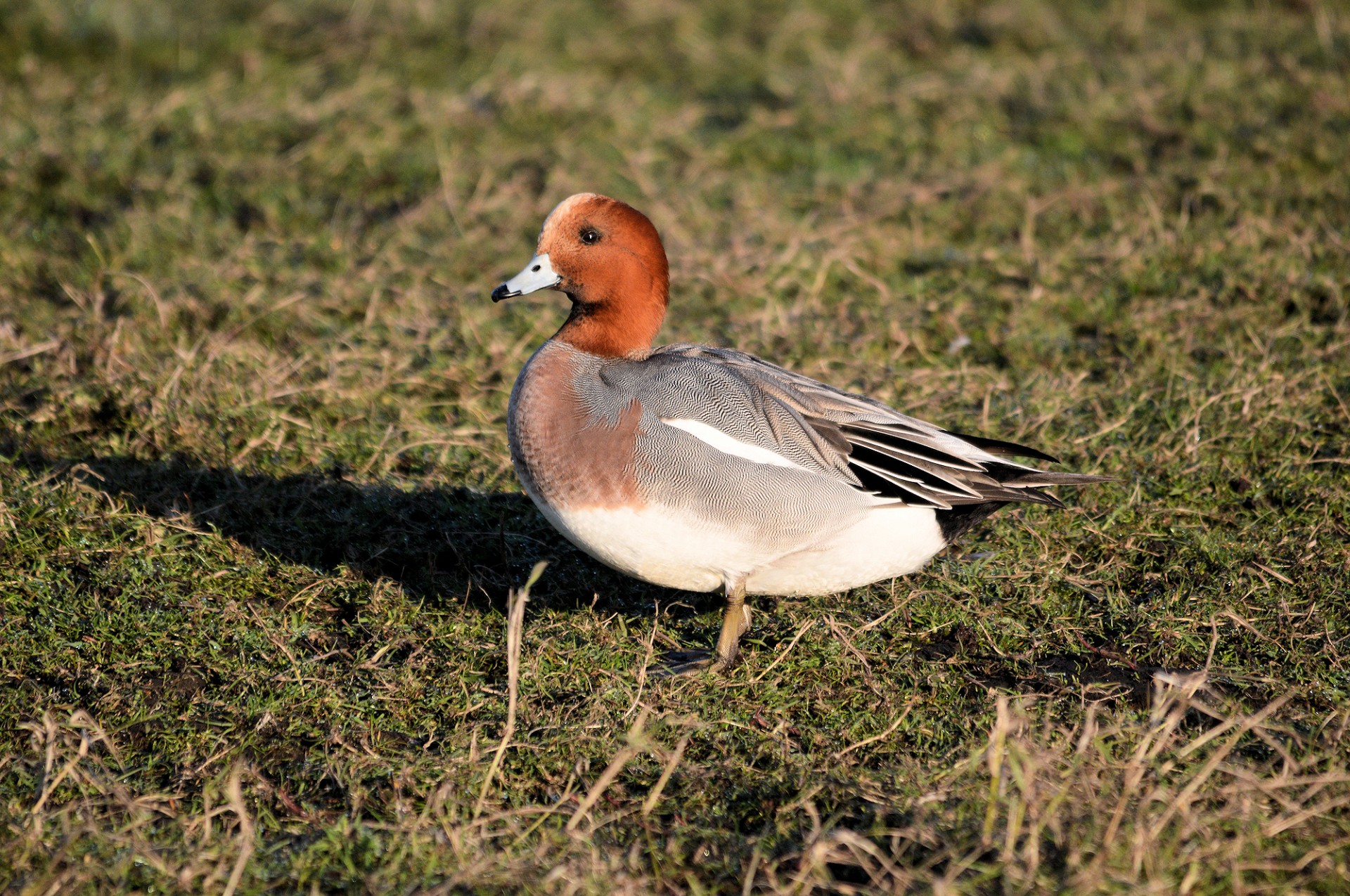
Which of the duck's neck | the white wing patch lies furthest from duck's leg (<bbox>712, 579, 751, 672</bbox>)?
the duck's neck

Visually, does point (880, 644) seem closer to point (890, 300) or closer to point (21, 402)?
point (890, 300)

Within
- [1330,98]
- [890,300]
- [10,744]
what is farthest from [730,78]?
[10,744]

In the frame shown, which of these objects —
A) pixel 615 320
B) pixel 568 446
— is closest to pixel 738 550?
pixel 568 446

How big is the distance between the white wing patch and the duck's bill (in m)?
0.54

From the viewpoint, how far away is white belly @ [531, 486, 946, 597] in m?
3.06

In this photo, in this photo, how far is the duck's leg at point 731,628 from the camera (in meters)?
3.24

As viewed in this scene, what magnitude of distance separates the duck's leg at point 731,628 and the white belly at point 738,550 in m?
0.03

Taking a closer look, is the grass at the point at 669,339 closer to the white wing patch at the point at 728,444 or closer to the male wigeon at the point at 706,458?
the male wigeon at the point at 706,458

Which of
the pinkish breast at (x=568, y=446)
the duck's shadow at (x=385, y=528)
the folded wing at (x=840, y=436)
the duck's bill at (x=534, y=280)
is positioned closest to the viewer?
the pinkish breast at (x=568, y=446)

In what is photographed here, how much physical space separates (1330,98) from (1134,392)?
3021 millimetres

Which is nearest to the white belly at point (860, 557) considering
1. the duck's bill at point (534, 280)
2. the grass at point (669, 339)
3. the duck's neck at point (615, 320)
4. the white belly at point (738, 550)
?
the white belly at point (738, 550)

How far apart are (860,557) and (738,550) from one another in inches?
12.9

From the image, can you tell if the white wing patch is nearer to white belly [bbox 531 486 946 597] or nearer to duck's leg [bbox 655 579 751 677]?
white belly [bbox 531 486 946 597]

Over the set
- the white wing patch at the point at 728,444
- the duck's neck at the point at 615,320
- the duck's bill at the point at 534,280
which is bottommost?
the white wing patch at the point at 728,444
